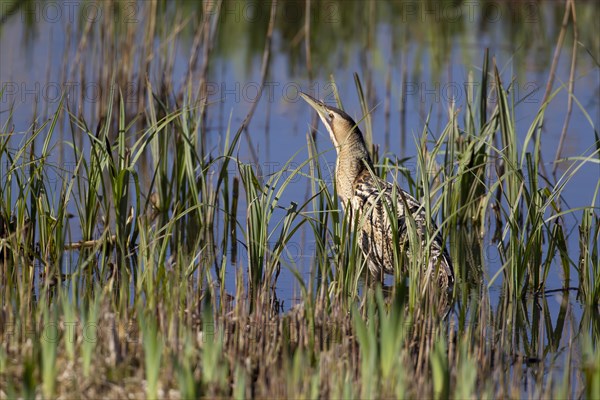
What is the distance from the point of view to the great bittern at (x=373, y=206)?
5293 millimetres

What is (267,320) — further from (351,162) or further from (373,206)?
(351,162)

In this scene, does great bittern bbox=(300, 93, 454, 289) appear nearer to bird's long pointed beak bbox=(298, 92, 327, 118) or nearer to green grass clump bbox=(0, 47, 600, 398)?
bird's long pointed beak bbox=(298, 92, 327, 118)

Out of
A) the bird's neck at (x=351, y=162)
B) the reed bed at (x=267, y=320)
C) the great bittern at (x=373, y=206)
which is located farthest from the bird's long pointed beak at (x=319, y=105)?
the reed bed at (x=267, y=320)

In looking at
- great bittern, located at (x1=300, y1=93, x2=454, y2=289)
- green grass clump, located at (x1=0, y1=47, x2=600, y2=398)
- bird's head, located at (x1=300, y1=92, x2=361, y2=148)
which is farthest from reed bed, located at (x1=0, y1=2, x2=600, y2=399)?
bird's head, located at (x1=300, y1=92, x2=361, y2=148)

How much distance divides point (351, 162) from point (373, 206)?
4.45ft

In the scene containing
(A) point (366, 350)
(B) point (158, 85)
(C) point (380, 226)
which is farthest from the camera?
(B) point (158, 85)

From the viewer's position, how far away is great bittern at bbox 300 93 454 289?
5.29m

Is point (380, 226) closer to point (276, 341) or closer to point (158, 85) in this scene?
point (276, 341)

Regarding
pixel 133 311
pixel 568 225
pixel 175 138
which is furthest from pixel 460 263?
pixel 133 311

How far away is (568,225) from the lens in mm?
7582

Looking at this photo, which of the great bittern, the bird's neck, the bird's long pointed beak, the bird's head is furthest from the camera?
the bird's long pointed beak

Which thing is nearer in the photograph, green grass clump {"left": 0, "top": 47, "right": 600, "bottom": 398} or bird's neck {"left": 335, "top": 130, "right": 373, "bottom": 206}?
green grass clump {"left": 0, "top": 47, "right": 600, "bottom": 398}

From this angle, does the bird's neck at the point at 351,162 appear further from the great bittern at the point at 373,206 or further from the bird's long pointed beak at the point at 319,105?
the bird's long pointed beak at the point at 319,105

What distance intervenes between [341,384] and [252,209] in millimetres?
1626
